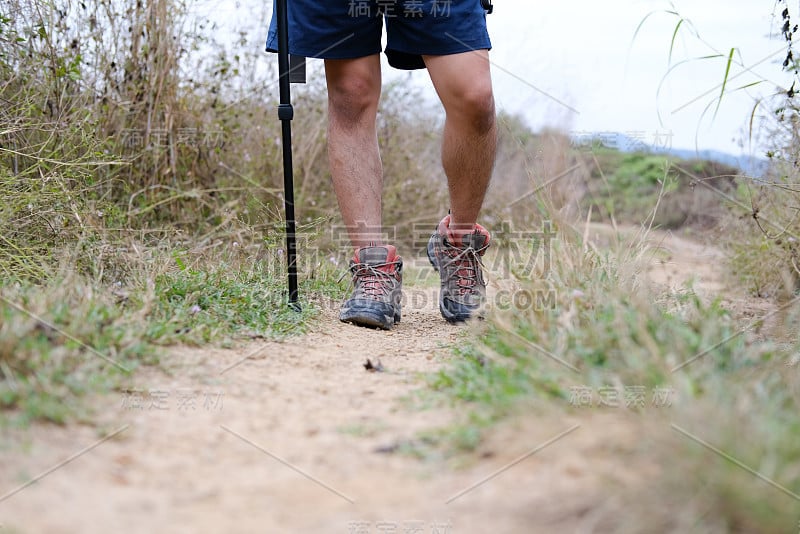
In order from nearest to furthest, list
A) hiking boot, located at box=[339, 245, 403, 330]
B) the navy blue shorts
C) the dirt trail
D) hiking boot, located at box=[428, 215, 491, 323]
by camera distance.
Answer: the dirt trail → the navy blue shorts → hiking boot, located at box=[339, 245, 403, 330] → hiking boot, located at box=[428, 215, 491, 323]

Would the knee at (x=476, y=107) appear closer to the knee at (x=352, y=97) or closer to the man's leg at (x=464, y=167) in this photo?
the man's leg at (x=464, y=167)

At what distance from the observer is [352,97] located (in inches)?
91.0

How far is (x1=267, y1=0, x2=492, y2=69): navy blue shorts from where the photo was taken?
212 cm

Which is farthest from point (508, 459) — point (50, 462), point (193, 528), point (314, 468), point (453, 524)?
point (50, 462)

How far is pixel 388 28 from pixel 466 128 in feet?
1.30

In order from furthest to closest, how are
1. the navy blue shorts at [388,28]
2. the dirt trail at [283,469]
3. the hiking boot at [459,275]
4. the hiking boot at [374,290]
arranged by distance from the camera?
the hiking boot at [459,275]
the hiking boot at [374,290]
the navy blue shorts at [388,28]
the dirt trail at [283,469]

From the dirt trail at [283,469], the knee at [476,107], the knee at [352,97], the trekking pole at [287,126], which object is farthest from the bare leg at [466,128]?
the dirt trail at [283,469]

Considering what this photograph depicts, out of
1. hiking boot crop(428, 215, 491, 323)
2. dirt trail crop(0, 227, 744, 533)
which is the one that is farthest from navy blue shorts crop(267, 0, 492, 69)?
dirt trail crop(0, 227, 744, 533)

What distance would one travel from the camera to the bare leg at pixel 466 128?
6.97 ft

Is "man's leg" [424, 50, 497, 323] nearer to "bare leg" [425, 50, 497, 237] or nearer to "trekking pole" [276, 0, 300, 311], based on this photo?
"bare leg" [425, 50, 497, 237]

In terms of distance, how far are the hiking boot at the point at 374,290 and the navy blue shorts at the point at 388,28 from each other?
638 mm

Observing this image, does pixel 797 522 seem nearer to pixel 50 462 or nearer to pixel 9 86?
pixel 50 462

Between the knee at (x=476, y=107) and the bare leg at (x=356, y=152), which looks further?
the bare leg at (x=356, y=152)

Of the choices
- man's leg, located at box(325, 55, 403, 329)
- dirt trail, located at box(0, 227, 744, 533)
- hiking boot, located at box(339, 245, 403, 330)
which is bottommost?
dirt trail, located at box(0, 227, 744, 533)
